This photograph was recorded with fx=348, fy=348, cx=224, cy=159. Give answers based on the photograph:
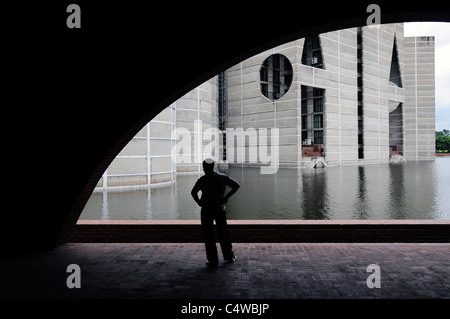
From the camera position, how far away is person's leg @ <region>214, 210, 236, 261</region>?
5.68 meters

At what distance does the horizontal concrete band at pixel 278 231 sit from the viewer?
6977 millimetres

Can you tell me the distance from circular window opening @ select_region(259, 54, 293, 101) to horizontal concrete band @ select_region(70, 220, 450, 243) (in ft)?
126

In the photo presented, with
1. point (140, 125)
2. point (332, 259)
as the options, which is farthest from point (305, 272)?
point (140, 125)

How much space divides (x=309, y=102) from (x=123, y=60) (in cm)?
4185

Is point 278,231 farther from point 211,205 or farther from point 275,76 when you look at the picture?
point 275,76

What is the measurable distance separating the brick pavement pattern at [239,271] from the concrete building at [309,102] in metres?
24.4

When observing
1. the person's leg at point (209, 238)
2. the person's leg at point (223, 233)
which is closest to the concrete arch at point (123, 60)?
the person's leg at point (209, 238)

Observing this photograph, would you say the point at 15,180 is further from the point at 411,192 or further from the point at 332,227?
the point at 411,192

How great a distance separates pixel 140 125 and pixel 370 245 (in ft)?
16.2

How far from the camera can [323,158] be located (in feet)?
135

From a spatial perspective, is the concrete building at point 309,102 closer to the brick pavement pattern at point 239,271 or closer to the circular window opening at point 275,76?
the circular window opening at point 275,76

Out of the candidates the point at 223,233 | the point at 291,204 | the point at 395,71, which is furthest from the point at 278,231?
the point at 395,71

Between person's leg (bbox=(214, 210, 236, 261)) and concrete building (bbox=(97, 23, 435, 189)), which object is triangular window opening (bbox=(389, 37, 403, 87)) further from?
person's leg (bbox=(214, 210, 236, 261))

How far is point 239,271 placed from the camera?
214 inches
